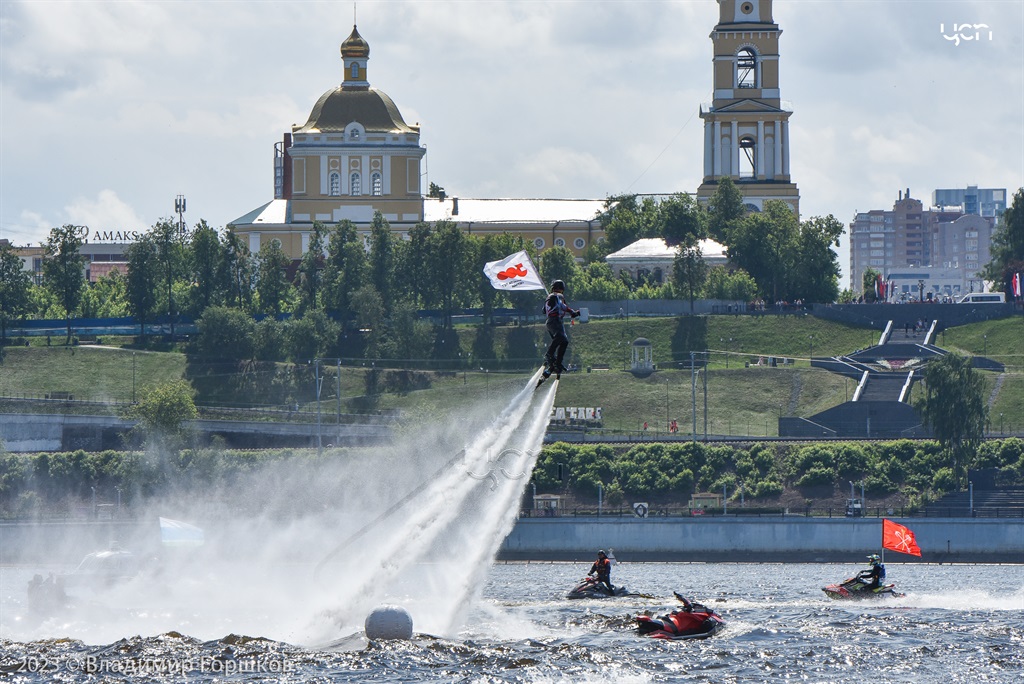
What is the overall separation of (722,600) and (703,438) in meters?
55.7

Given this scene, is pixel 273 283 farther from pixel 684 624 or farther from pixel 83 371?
pixel 684 624

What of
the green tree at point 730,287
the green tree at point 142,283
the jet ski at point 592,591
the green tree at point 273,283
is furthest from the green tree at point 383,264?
the jet ski at point 592,591

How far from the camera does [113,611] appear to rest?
241 ft

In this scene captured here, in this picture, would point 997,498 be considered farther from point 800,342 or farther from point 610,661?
point 610,661

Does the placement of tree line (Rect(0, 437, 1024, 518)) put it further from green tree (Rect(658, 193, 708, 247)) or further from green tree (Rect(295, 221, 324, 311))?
green tree (Rect(658, 193, 708, 247))

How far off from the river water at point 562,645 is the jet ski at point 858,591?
0.48 meters

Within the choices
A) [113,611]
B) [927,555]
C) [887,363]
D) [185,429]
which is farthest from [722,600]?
[887,363]

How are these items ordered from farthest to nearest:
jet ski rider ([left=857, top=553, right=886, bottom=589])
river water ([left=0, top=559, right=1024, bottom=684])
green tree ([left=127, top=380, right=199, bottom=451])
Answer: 1. green tree ([left=127, top=380, right=199, bottom=451])
2. jet ski rider ([left=857, top=553, right=886, bottom=589])
3. river water ([left=0, top=559, right=1024, bottom=684])

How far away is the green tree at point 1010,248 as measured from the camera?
189 metres

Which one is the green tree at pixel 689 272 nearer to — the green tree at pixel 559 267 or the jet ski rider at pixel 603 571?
the green tree at pixel 559 267

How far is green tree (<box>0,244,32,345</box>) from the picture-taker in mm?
174875

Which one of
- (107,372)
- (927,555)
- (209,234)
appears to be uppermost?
(209,234)

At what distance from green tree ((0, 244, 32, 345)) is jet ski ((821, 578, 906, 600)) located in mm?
112245

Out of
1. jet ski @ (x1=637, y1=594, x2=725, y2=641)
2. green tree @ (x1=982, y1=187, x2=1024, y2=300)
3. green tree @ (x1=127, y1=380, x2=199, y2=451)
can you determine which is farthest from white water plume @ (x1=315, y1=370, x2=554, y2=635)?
green tree @ (x1=982, y1=187, x2=1024, y2=300)
